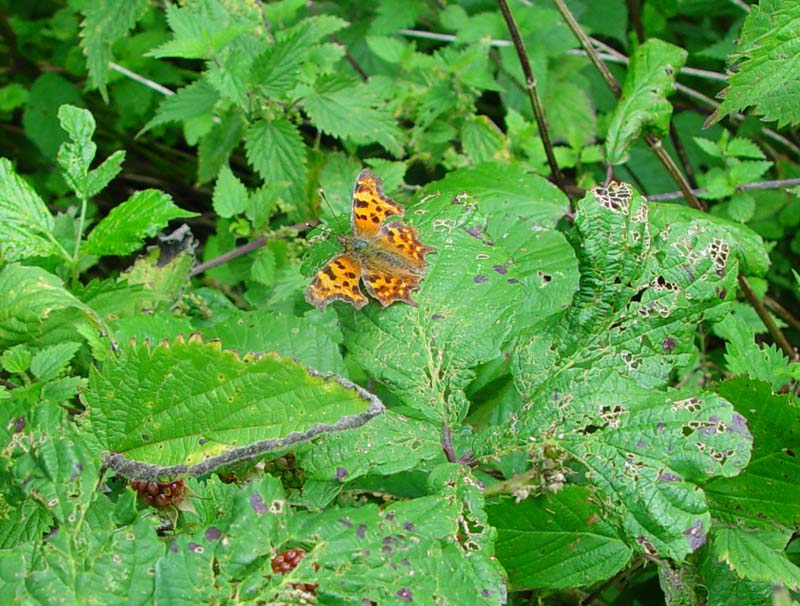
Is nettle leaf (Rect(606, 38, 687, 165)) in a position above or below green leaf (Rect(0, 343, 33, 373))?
above

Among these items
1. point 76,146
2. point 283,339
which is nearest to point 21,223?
point 76,146

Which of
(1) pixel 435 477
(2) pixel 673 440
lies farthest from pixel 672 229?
(1) pixel 435 477

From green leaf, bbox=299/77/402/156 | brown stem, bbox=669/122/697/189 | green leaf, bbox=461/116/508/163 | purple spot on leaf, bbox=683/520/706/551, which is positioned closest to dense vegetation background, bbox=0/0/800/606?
purple spot on leaf, bbox=683/520/706/551

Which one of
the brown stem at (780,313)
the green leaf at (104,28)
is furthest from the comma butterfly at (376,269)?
the brown stem at (780,313)

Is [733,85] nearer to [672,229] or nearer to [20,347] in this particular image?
[672,229]

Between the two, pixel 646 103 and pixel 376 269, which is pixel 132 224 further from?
→ pixel 646 103

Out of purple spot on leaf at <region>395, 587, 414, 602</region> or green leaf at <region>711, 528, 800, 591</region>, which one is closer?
purple spot on leaf at <region>395, 587, 414, 602</region>

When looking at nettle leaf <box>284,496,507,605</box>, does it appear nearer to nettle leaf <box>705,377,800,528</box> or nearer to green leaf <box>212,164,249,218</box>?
nettle leaf <box>705,377,800,528</box>
